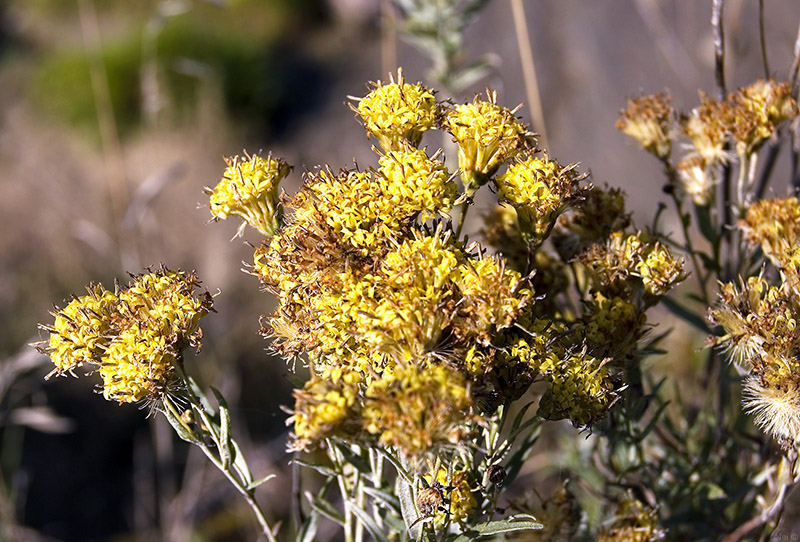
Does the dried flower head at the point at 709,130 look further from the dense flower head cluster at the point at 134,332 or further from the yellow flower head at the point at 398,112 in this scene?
the dense flower head cluster at the point at 134,332

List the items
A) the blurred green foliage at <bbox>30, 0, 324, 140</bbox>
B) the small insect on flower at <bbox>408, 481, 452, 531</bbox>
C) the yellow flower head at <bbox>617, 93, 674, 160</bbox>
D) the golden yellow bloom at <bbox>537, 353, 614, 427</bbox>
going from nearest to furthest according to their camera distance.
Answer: the small insect on flower at <bbox>408, 481, 452, 531</bbox> < the golden yellow bloom at <bbox>537, 353, 614, 427</bbox> < the yellow flower head at <bbox>617, 93, 674, 160</bbox> < the blurred green foliage at <bbox>30, 0, 324, 140</bbox>

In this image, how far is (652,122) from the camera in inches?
79.2

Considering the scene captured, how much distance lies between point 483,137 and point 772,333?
2.45 feet

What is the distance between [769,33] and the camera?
718 centimetres

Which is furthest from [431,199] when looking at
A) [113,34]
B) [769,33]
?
[113,34]

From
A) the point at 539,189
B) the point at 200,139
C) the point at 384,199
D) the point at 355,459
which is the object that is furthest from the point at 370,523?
the point at 200,139

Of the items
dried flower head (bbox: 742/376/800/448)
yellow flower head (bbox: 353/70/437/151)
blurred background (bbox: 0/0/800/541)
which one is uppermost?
blurred background (bbox: 0/0/800/541)

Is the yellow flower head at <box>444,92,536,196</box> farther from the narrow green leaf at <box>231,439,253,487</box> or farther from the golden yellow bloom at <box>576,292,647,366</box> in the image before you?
the narrow green leaf at <box>231,439,253,487</box>

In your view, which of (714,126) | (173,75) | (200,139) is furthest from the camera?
(173,75)

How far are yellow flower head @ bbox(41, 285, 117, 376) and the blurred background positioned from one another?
109 cm

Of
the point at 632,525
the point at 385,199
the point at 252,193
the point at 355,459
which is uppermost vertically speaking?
the point at 252,193

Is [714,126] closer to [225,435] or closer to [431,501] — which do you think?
[431,501]

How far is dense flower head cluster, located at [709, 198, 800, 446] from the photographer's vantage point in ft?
4.69

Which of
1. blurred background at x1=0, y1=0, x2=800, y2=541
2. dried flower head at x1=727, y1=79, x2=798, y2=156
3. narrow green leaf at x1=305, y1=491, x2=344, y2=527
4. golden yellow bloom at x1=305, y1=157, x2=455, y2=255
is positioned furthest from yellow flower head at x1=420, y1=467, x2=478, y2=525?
blurred background at x1=0, y1=0, x2=800, y2=541
